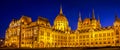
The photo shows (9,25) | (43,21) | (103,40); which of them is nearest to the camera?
(103,40)

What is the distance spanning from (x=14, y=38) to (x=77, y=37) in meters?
35.8

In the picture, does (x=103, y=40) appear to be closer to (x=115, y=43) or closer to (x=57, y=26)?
(x=115, y=43)

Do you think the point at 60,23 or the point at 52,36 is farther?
the point at 60,23

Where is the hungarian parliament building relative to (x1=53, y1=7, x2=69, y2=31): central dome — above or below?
below

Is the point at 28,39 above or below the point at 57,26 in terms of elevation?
below

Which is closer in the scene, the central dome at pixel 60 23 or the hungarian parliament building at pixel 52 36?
the hungarian parliament building at pixel 52 36

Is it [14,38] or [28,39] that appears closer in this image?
[28,39]

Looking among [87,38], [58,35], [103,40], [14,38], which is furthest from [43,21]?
[103,40]

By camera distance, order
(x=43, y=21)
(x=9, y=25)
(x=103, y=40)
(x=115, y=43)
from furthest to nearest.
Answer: (x=9, y=25)
(x=43, y=21)
(x=103, y=40)
(x=115, y=43)

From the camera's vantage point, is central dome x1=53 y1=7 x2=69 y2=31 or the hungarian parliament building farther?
central dome x1=53 y1=7 x2=69 y2=31

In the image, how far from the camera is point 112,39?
98312 millimetres

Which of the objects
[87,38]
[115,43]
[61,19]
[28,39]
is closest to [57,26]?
[61,19]

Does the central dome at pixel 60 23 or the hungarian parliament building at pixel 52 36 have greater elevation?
the central dome at pixel 60 23

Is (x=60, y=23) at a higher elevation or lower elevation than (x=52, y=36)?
higher
